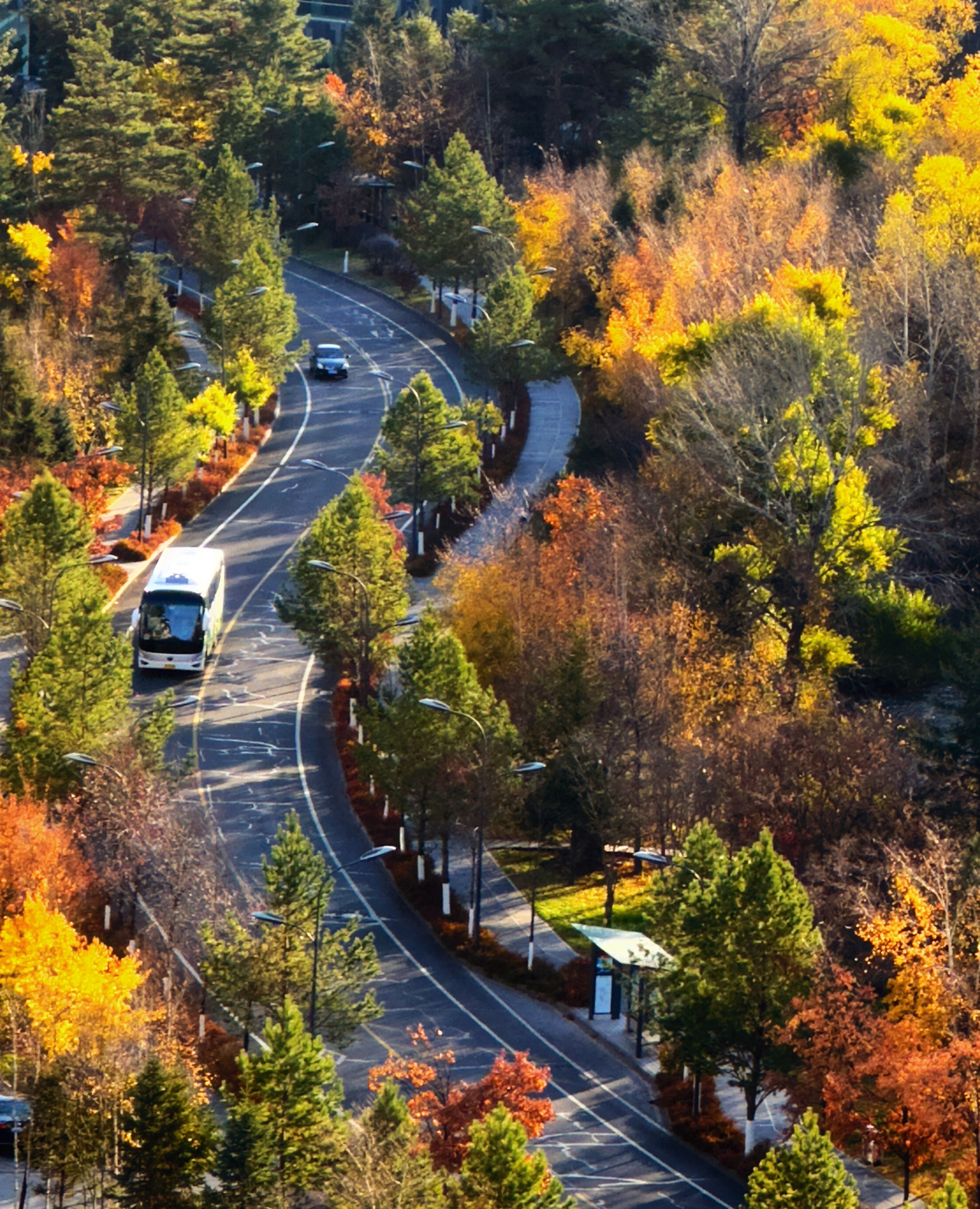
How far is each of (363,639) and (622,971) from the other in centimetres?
1874

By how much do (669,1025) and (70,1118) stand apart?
46.9ft

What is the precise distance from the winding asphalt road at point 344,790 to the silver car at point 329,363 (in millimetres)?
587

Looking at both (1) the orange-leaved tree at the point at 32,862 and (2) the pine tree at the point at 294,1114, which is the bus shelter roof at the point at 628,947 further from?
(1) the orange-leaved tree at the point at 32,862

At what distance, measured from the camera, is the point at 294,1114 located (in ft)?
168

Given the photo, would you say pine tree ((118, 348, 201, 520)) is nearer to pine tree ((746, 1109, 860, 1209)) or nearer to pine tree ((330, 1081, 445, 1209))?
pine tree ((330, 1081, 445, 1209))

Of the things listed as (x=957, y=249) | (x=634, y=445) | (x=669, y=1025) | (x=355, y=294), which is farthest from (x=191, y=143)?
(x=669, y=1025)

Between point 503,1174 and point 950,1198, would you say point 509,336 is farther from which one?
point 950,1198

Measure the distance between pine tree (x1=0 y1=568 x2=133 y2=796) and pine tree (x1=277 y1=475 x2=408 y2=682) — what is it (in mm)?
8849

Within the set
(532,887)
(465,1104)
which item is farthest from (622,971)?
(465,1104)

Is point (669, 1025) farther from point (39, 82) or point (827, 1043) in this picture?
point (39, 82)

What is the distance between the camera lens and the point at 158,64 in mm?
129375

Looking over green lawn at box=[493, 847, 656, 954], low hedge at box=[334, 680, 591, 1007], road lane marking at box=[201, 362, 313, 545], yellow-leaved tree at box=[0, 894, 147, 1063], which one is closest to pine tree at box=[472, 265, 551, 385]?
road lane marking at box=[201, 362, 313, 545]

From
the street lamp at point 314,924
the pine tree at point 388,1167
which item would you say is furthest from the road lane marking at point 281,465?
the pine tree at point 388,1167

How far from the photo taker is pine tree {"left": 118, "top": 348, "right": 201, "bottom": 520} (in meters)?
91.3
